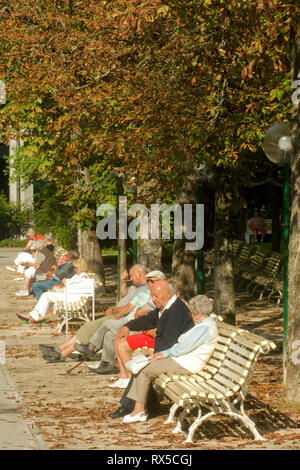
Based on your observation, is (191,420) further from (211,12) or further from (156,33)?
(156,33)

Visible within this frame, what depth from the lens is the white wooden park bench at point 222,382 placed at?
8305 millimetres

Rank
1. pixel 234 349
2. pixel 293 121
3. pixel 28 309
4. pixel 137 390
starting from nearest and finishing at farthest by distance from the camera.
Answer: pixel 234 349, pixel 137 390, pixel 293 121, pixel 28 309

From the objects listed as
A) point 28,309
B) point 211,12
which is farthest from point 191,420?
point 28,309

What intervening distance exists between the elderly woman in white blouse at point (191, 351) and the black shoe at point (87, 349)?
351 centimetres

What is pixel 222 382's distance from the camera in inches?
341

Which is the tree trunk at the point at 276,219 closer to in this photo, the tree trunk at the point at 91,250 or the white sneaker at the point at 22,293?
the tree trunk at the point at 91,250

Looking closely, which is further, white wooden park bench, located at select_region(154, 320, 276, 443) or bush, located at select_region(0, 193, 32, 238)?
bush, located at select_region(0, 193, 32, 238)

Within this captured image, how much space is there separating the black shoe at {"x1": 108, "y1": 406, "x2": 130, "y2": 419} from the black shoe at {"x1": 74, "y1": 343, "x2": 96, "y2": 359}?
10.6 feet

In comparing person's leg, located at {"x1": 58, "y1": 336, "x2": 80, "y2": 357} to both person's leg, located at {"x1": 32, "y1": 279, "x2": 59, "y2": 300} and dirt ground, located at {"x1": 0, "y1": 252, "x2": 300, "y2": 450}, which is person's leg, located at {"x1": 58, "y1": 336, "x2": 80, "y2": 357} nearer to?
dirt ground, located at {"x1": 0, "y1": 252, "x2": 300, "y2": 450}

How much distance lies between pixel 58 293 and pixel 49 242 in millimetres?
5608

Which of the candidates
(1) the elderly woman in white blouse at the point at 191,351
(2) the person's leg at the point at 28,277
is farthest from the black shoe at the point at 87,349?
(2) the person's leg at the point at 28,277

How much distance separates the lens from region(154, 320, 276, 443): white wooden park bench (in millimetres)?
8305

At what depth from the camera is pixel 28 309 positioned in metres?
20.2

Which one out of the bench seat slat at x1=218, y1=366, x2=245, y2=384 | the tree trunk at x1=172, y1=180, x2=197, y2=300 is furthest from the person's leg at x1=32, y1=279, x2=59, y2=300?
the bench seat slat at x1=218, y1=366, x2=245, y2=384
